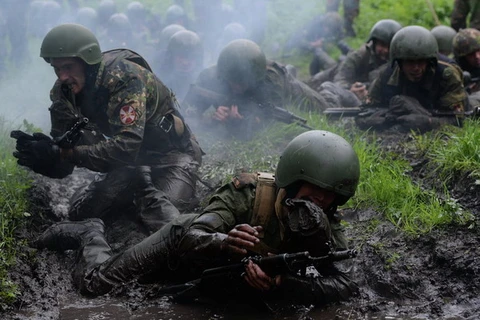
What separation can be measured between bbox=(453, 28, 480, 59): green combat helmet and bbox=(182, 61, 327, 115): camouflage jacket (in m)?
2.03

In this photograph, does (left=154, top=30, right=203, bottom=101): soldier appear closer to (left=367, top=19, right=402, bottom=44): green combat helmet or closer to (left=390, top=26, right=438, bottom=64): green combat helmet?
(left=367, top=19, right=402, bottom=44): green combat helmet

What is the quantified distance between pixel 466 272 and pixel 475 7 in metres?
9.48

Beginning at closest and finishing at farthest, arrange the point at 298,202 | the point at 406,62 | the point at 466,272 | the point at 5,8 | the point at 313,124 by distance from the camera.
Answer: the point at 298,202, the point at 466,272, the point at 406,62, the point at 313,124, the point at 5,8

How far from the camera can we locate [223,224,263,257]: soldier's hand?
374 centimetres

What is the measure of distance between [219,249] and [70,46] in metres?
2.72

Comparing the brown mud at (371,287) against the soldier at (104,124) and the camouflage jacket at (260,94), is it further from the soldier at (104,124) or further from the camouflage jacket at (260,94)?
the camouflage jacket at (260,94)

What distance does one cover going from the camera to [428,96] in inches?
334

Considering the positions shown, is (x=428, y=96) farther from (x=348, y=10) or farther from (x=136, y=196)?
(x=348, y=10)

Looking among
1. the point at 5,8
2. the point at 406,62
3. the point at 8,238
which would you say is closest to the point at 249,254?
the point at 8,238

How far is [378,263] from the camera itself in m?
5.11

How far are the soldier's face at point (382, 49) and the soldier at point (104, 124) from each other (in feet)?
18.6

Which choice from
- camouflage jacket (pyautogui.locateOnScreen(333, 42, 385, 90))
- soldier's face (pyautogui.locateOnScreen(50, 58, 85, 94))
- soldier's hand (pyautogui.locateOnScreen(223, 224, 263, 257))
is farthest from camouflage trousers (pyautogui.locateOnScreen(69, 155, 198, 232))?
camouflage jacket (pyautogui.locateOnScreen(333, 42, 385, 90))

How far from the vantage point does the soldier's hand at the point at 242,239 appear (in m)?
3.74

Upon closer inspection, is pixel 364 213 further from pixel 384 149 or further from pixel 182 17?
pixel 182 17
